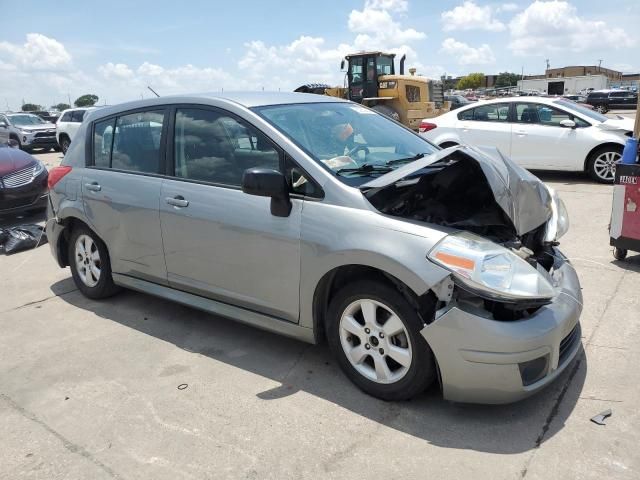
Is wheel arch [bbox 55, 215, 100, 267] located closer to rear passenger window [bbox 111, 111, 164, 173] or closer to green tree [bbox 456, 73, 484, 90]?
rear passenger window [bbox 111, 111, 164, 173]

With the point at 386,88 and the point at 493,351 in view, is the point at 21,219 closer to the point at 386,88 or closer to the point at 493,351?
the point at 493,351

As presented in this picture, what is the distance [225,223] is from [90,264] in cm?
196

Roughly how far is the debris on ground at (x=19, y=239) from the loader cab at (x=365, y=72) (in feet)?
41.0

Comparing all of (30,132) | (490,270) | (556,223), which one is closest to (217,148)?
(490,270)

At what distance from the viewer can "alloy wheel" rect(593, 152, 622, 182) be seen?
360 inches

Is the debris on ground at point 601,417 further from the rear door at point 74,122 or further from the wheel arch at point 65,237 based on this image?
the rear door at point 74,122

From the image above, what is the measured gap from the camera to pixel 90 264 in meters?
4.86

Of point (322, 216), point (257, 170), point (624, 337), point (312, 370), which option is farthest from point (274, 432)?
point (624, 337)

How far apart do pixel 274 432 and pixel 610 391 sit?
193cm

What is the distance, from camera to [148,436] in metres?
2.91

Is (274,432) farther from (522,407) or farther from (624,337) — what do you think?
(624,337)

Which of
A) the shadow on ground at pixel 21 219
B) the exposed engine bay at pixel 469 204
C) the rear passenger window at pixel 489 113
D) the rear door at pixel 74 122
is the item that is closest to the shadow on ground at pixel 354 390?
the exposed engine bay at pixel 469 204

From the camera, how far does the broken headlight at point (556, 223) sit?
Answer: 3.46 meters

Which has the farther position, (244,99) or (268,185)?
(244,99)
